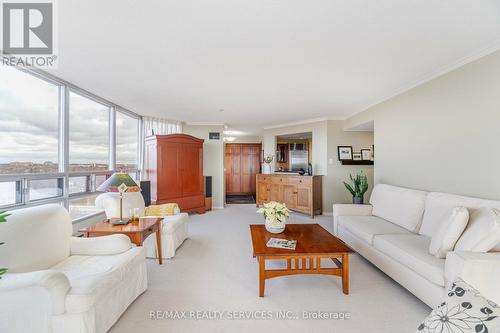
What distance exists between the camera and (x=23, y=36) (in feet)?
6.47

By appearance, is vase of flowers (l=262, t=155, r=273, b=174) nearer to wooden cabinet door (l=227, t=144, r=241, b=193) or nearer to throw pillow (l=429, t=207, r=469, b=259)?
wooden cabinet door (l=227, t=144, r=241, b=193)

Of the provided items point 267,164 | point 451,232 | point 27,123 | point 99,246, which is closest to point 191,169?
point 267,164

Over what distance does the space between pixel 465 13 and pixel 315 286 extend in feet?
8.57

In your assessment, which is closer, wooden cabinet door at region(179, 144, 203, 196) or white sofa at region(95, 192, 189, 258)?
white sofa at region(95, 192, 189, 258)

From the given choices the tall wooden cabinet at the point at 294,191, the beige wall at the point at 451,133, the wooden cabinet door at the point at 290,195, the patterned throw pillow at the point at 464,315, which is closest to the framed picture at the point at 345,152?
the tall wooden cabinet at the point at 294,191

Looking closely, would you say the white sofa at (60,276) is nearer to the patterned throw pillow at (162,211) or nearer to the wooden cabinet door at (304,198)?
the patterned throw pillow at (162,211)

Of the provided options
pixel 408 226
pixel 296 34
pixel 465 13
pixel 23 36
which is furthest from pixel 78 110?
pixel 408 226

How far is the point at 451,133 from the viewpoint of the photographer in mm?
2541

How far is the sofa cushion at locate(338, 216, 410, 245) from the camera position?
8.43 ft

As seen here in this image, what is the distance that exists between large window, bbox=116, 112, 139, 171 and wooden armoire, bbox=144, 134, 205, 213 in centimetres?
30

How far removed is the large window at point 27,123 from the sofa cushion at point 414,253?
4037 mm

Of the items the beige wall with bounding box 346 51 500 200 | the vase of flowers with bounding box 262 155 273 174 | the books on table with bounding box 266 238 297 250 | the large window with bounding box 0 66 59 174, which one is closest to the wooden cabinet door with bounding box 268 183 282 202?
the vase of flowers with bounding box 262 155 273 174

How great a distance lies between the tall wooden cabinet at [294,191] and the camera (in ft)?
16.4

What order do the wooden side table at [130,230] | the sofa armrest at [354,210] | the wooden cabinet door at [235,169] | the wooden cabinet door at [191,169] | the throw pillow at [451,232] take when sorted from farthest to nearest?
the wooden cabinet door at [235,169]
the wooden cabinet door at [191,169]
the sofa armrest at [354,210]
the wooden side table at [130,230]
the throw pillow at [451,232]
